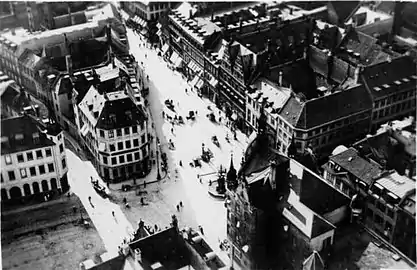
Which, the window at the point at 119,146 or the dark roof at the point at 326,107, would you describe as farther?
the dark roof at the point at 326,107

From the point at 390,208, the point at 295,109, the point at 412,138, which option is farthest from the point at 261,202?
the point at 295,109

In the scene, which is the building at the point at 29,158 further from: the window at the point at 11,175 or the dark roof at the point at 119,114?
the dark roof at the point at 119,114

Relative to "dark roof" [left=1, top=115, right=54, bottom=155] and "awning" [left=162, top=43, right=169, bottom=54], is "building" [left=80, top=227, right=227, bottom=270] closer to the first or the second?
"dark roof" [left=1, top=115, right=54, bottom=155]

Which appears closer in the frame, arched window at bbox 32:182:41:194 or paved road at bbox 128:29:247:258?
paved road at bbox 128:29:247:258

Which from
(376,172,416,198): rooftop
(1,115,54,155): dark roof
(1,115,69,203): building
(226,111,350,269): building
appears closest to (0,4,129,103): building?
(1,115,54,155): dark roof

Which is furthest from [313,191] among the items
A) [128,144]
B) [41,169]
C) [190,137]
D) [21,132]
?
[21,132]

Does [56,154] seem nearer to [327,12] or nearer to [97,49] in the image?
[97,49]

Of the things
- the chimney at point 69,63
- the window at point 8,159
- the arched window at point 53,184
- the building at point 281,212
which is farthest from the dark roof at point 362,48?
the window at point 8,159
